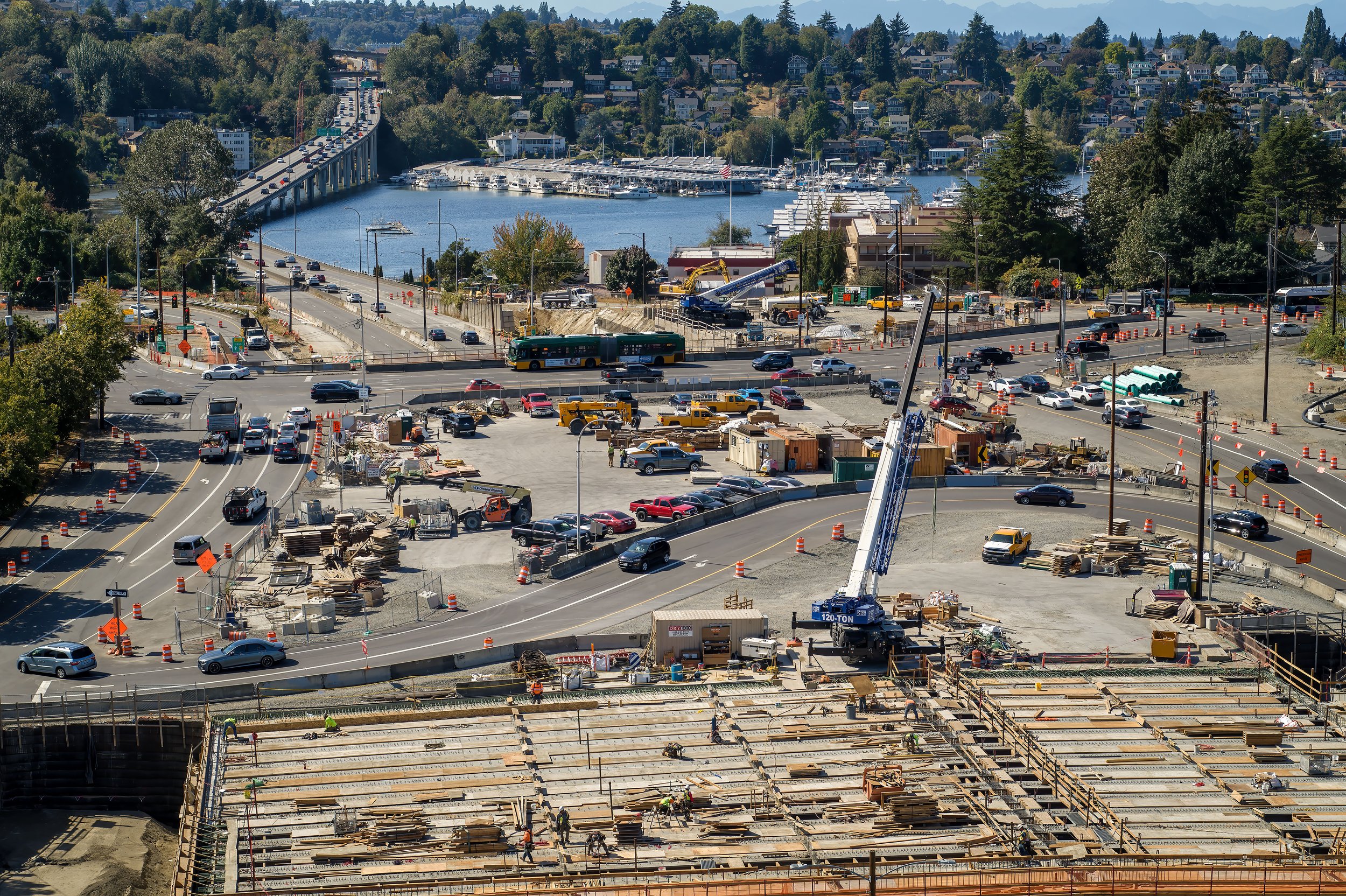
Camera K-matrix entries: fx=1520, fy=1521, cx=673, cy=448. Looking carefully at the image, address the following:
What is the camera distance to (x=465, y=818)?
114ft

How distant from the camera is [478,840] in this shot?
3322 centimetres

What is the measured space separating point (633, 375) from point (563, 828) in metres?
59.5

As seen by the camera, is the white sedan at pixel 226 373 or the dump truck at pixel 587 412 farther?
the white sedan at pixel 226 373

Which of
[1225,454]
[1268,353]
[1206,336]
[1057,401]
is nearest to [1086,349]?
[1206,336]

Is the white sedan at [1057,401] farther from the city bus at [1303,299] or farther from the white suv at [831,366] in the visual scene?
the city bus at [1303,299]

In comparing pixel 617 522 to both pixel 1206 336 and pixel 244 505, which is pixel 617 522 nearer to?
pixel 244 505

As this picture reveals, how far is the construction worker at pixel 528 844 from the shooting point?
32.9 m

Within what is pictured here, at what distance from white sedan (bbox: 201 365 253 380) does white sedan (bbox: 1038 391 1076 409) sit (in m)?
47.1

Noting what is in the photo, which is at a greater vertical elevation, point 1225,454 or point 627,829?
point 1225,454

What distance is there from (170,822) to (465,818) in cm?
1192

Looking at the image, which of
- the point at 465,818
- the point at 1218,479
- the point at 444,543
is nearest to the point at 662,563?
the point at 444,543

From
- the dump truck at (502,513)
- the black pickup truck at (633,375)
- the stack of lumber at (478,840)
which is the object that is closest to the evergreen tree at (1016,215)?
the black pickup truck at (633,375)

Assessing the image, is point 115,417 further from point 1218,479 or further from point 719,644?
point 1218,479

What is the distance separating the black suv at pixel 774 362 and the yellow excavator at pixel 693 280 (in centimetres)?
2797
